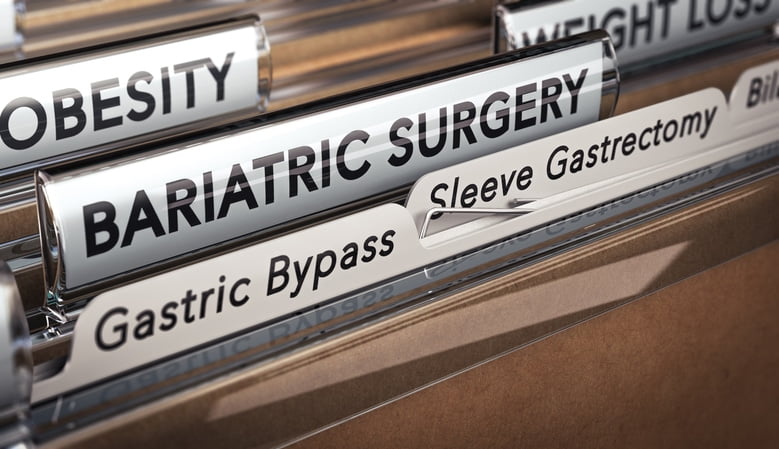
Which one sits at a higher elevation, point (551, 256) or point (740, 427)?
point (551, 256)

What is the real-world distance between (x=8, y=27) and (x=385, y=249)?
43 cm

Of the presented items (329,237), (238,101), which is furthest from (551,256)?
(238,101)

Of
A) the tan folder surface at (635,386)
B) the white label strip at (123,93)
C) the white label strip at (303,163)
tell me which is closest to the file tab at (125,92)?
the white label strip at (123,93)

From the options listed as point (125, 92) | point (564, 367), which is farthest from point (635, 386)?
point (125, 92)

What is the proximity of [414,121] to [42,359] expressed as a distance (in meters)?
0.25

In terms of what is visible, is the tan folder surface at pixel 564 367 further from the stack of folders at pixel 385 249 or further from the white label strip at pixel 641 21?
the white label strip at pixel 641 21

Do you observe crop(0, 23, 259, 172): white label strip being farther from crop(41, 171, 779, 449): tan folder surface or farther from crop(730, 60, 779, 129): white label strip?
crop(730, 60, 779, 129): white label strip

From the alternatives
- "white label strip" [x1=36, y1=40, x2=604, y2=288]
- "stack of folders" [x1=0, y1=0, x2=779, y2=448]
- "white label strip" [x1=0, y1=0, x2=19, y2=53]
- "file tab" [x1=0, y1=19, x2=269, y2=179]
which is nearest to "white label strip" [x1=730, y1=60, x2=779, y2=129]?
"stack of folders" [x1=0, y1=0, x2=779, y2=448]

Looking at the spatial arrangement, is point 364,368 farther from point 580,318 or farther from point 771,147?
point 771,147

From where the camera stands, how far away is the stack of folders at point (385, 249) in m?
0.46

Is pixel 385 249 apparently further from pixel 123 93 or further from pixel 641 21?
pixel 641 21

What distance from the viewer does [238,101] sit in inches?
26.3

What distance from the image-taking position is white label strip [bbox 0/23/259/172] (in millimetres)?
560

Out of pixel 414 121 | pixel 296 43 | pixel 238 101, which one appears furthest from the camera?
pixel 296 43
